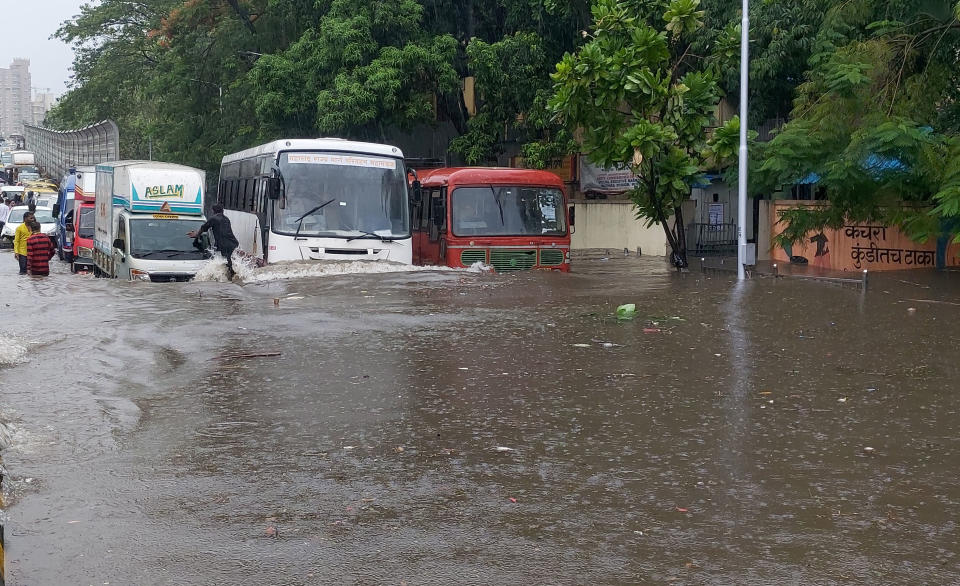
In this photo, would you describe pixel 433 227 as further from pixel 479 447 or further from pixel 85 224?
pixel 479 447

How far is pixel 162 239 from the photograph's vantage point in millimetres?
20781

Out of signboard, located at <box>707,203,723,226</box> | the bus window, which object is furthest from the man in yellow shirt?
signboard, located at <box>707,203,723,226</box>

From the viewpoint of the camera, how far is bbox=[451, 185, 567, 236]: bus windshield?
19953mm

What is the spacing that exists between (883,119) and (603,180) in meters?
15.1

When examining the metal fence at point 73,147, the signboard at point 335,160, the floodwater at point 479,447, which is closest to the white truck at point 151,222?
the signboard at point 335,160

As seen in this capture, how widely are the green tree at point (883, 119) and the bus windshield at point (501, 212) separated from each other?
4171mm

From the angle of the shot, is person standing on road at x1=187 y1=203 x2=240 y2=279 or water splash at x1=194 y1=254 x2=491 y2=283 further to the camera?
person standing on road at x1=187 y1=203 x2=240 y2=279

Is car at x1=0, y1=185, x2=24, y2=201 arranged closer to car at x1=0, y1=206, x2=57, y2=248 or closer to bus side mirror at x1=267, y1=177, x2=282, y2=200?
car at x1=0, y1=206, x2=57, y2=248

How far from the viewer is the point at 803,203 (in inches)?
890

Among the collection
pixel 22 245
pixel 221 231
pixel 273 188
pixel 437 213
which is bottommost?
pixel 22 245

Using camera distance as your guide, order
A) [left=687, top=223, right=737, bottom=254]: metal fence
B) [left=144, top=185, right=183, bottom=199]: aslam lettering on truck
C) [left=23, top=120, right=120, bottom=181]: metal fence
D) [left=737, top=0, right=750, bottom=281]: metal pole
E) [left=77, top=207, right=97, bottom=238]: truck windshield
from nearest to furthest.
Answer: [left=737, top=0, right=750, bottom=281]: metal pole → [left=144, top=185, right=183, bottom=199]: aslam lettering on truck → [left=77, top=207, right=97, bottom=238]: truck windshield → [left=687, top=223, right=737, bottom=254]: metal fence → [left=23, top=120, right=120, bottom=181]: metal fence

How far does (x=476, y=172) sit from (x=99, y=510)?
14.7 metres

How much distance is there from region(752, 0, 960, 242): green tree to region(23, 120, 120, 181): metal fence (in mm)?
36747

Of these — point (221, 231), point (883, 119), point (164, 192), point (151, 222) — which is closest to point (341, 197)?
point (221, 231)
